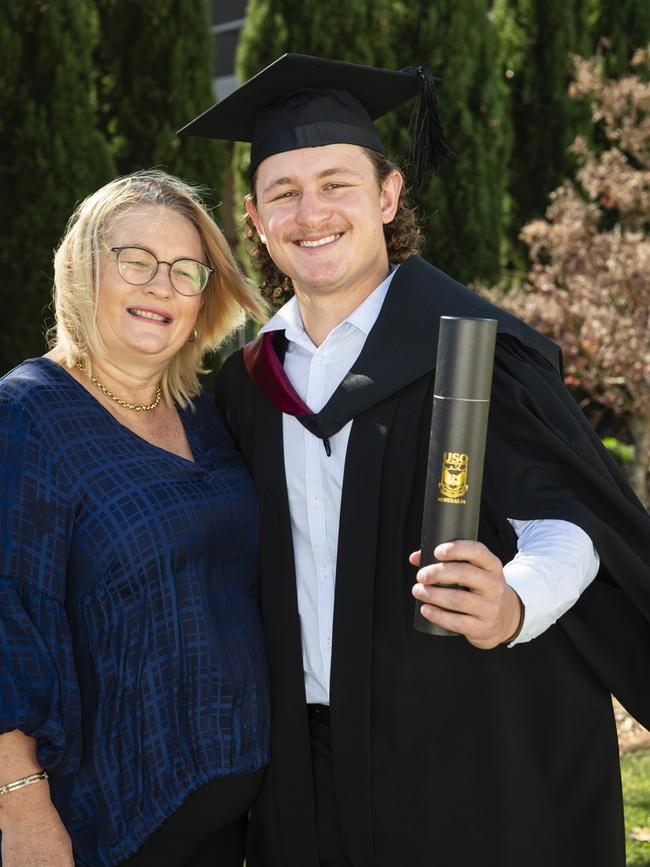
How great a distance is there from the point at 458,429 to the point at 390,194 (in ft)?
4.20

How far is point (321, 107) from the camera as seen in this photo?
2.55 meters

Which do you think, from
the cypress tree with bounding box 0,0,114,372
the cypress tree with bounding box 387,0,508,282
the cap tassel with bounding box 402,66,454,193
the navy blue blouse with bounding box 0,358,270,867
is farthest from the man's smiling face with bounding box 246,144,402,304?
the cypress tree with bounding box 387,0,508,282

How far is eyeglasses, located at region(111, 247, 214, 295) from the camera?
2494 mm

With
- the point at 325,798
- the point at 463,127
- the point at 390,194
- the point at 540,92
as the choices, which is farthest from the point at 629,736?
the point at 540,92

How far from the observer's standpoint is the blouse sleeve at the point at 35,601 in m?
2.10

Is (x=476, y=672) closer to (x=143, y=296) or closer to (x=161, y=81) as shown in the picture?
(x=143, y=296)

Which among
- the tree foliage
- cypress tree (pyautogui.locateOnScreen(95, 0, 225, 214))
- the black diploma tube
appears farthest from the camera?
cypress tree (pyautogui.locateOnScreen(95, 0, 225, 214))

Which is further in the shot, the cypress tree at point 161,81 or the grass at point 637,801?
the cypress tree at point 161,81

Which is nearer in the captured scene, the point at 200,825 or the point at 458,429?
the point at 458,429

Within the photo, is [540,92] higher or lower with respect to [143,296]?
higher

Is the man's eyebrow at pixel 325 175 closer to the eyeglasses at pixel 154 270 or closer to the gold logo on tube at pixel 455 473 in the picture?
the eyeglasses at pixel 154 270

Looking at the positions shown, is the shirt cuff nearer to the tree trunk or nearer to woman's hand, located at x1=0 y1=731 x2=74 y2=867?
woman's hand, located at x1=0 y1=731 x2=74 y2=867

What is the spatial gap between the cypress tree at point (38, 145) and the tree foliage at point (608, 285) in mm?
3292

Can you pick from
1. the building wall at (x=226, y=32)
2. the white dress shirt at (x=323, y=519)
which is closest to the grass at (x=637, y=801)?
the white dress shirt at (x=323, y=519)
